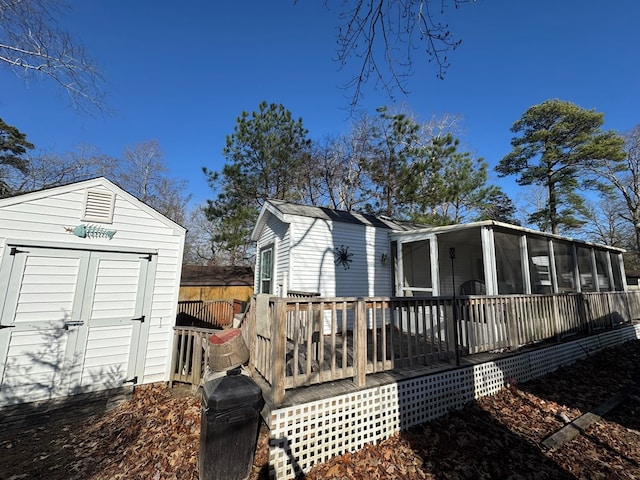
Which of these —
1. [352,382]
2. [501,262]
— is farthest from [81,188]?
[501,262]

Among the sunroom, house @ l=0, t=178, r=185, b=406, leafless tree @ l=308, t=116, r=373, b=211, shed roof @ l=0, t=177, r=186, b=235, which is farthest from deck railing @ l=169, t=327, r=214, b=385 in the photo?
leafless tree @ l=308, t=116, r=373, b=211

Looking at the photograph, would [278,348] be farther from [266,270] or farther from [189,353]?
[266,270]

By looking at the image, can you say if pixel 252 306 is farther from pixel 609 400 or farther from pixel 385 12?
pixel 609 400

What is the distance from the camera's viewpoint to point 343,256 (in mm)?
7547

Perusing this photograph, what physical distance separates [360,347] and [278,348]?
1.01 metres

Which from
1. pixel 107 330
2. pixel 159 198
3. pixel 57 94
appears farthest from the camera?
pixel 159 198

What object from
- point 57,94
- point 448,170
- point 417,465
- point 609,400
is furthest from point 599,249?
point 57,94

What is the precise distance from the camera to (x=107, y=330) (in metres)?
4.35

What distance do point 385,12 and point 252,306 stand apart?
3981 millimetres

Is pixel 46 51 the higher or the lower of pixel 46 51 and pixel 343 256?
the higher

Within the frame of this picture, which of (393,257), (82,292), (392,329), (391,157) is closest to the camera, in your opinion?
(392,329)

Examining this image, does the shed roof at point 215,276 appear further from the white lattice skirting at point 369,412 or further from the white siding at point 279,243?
the white lattice skirting at point 369,412

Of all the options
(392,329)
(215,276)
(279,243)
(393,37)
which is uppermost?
(393,37)

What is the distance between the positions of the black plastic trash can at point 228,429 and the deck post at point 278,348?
7.2 inches
